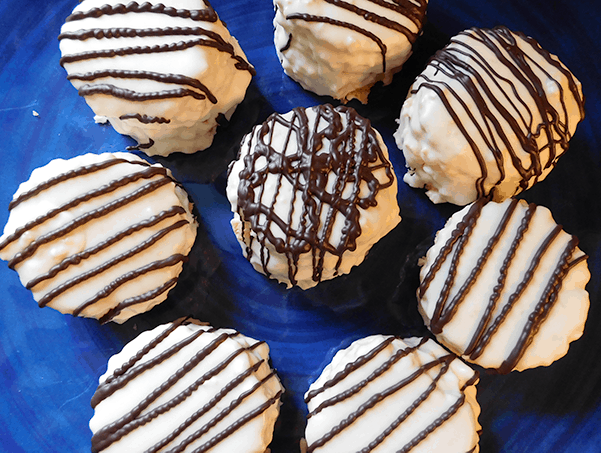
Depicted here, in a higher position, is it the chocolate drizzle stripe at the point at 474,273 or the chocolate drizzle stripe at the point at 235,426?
the chocolate drizzle stripe at the point at 474,273

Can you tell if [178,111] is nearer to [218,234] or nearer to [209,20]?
[209,20]

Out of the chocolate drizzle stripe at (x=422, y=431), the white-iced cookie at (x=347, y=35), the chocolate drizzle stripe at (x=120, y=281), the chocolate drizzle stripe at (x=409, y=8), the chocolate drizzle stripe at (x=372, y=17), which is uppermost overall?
the chocolate drizzle stripe at (x=409, y=8)

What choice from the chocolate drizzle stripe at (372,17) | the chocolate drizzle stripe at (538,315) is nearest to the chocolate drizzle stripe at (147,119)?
the chocolate drizzle stripe at (372,17)

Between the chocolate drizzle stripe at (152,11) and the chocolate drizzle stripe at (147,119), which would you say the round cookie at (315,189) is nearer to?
the chocolate drizzle stripe at (147,119)

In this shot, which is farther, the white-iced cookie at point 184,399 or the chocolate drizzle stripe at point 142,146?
the chocolate drizzle stripe at point 142,146

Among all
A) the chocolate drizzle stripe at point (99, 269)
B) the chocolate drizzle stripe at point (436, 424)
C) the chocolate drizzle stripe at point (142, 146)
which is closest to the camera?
the chocolate drizzle stripe at point (436, 424)

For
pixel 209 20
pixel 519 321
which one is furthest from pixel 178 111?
pixel 519 321

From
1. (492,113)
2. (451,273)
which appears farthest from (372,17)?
(451,273)

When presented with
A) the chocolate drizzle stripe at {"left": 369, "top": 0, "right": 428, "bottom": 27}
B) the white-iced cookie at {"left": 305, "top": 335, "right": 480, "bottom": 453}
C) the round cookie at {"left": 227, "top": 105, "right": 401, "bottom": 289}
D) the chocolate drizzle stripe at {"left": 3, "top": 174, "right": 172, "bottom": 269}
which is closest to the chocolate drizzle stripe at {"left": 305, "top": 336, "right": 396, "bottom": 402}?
the white-iced cookie at {"left": 305, "top": 335, "right": 480, "bottom": 453}

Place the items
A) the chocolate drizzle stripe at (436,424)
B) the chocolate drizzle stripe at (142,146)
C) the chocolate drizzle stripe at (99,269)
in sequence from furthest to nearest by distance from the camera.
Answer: the chocolate drizzle stripe at (142,146), the chocolate drizzle stripe at (99,269), the chocolate drizzle stripe at (436,424)
